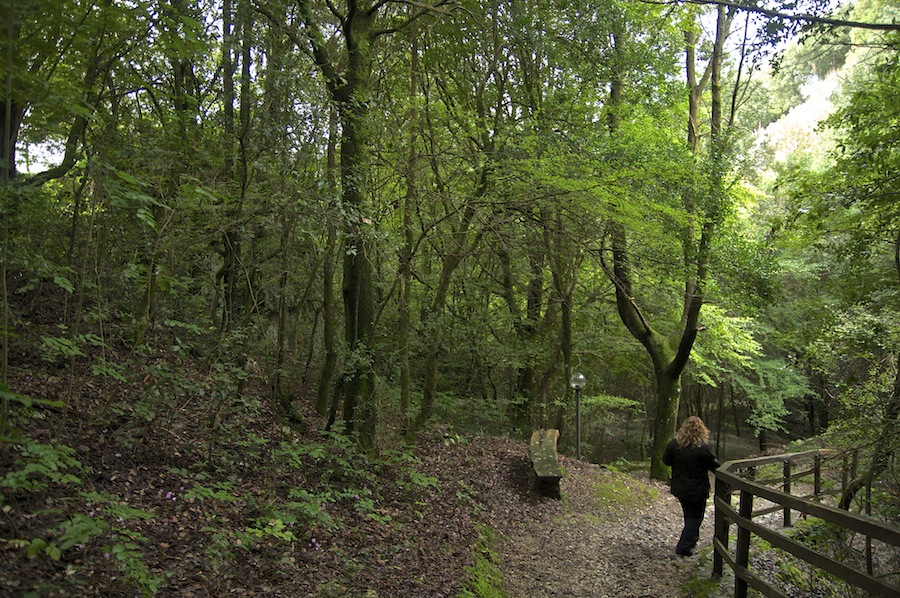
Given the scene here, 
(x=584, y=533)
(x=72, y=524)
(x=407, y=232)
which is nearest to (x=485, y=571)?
(x=584, y=533)

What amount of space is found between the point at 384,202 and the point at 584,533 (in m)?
6.03

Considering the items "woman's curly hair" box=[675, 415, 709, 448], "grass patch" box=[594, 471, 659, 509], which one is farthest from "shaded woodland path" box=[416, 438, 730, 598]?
"woman's curly hair" box=[675, 415, 709, 448]

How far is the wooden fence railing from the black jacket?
0.36m

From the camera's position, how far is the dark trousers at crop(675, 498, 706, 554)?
6.89 m

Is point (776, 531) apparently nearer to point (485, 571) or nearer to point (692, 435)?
point (692, 435)

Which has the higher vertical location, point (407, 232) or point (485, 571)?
point (407, 232)

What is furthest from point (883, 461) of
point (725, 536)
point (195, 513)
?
point (195, 513)

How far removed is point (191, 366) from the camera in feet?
26.0

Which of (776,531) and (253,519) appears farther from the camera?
(776,531)

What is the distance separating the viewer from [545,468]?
9.57m

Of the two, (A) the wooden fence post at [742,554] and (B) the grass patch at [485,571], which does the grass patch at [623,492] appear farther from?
(A) the wooden fence post at [742,554]

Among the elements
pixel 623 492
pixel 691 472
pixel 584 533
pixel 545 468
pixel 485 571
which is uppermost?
pixel 691 472

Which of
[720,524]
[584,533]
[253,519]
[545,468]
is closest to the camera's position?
[253,519]

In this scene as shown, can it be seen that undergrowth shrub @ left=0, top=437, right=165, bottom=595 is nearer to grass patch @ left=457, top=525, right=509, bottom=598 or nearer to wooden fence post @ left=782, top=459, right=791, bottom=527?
grass patch @ left=457, top=525, right=509, bottom=598
